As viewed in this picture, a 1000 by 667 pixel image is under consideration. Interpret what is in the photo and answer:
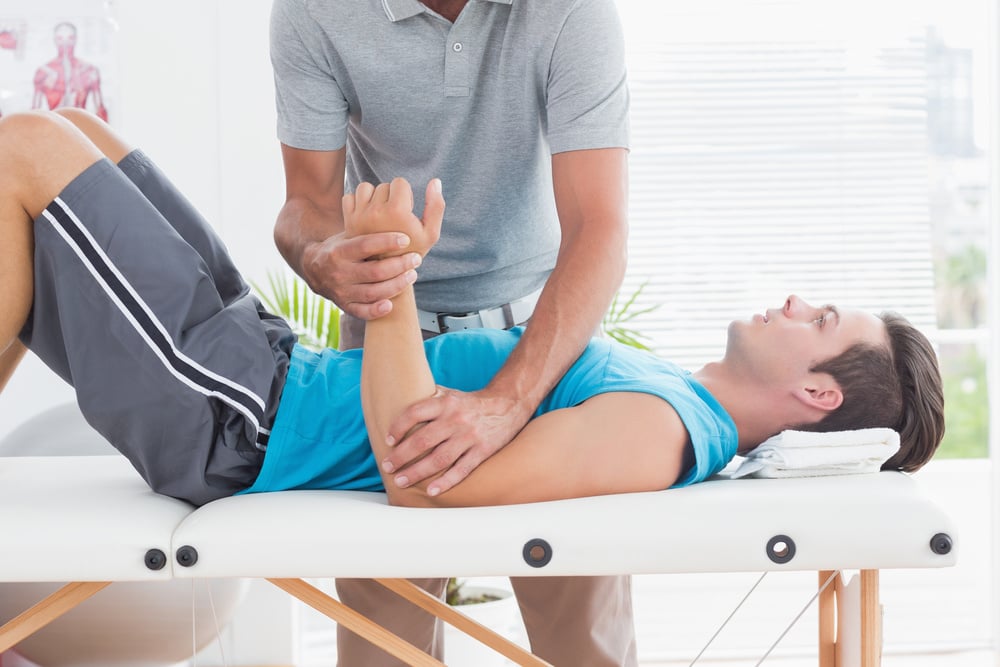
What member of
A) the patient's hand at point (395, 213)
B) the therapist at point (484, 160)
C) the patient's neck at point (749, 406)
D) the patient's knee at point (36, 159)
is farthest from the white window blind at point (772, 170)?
the patient's knee at point (36, 159)

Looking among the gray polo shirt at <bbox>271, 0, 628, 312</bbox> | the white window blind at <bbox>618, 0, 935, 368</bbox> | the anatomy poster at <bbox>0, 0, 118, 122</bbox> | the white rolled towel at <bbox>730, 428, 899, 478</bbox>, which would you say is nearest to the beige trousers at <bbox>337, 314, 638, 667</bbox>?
the gray polo shirt at <bbox>271, 0, 628, 312</bbox>

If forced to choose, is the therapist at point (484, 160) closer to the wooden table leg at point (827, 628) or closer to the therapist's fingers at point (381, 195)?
the therapist's fingers at point (381, 195)

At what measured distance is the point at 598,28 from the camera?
1.47 m

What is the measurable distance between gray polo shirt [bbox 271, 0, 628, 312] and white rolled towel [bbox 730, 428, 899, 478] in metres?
0.51

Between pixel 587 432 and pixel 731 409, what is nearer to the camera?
pixel 587 432

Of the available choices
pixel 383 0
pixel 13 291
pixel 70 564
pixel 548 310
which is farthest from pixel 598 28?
pixel 70 564

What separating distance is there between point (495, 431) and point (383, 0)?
77 cm

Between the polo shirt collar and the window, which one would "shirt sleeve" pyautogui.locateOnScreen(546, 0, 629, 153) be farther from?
the window

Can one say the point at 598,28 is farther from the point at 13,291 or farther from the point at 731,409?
the point at 13,291

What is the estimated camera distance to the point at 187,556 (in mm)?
1035

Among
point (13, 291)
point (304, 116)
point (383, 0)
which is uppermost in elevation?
point (383, 0)

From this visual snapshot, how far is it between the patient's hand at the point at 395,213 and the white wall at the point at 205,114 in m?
1.71

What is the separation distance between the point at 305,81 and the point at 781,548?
1.07 m

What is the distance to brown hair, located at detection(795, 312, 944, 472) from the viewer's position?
1359 mm
